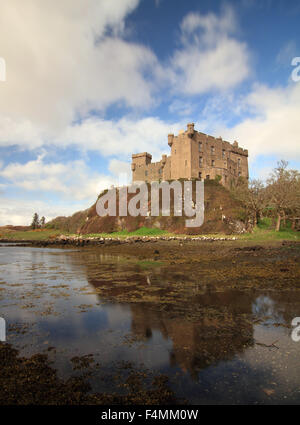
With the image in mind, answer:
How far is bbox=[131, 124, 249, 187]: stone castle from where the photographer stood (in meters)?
59.7

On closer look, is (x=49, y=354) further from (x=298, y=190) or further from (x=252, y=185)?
(x=252, y=185)

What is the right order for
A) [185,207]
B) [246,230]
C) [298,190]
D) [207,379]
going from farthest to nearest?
[185,207], [246,230], [298,190], [207,379]

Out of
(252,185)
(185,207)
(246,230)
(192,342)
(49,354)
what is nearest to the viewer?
(49,354)

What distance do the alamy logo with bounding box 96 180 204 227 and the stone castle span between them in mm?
7148

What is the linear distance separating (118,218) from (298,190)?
3556 cm

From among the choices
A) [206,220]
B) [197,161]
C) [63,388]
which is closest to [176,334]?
[63,388]

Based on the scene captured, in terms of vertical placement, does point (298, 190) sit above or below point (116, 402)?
above

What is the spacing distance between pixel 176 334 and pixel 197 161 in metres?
59.0

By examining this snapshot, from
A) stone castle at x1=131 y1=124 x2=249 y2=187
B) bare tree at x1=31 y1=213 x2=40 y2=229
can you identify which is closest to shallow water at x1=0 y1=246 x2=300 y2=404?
stone castle at x1=131 y1=124 x2=249 y2=187


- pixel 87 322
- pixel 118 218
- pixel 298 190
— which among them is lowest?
pixel 87 322

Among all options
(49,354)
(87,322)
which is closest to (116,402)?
(49,354)

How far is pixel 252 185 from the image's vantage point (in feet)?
141

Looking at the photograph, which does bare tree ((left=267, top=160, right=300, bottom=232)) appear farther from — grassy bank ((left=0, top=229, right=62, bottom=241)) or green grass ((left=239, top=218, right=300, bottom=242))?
grassy bank ((left=0, top=229, right=62, bottom=241))

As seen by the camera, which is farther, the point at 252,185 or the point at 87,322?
the point at 252,185
